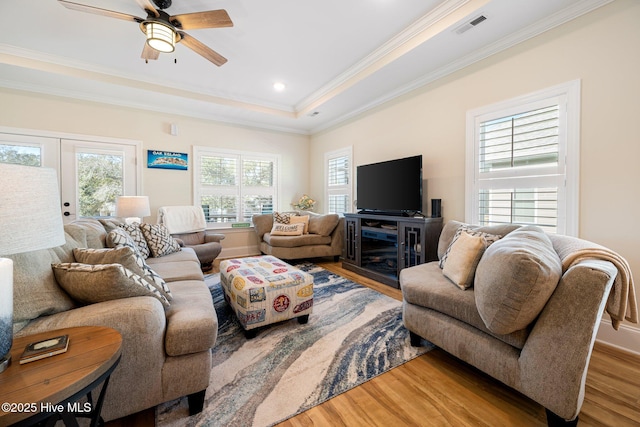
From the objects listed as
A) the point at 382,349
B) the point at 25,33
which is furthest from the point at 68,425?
the point at 25,33

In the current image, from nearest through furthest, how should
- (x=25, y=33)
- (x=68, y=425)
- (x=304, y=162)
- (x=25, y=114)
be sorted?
1. (x=68, y=425)
2. (x=25, y=33)
3. (x=25, y=114)
4. (x=304, y=162)

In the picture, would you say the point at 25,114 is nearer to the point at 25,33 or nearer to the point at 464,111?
the point at 25,33

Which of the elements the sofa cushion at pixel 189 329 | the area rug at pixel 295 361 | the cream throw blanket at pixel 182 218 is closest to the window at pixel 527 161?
the area rug at pixel 295 361

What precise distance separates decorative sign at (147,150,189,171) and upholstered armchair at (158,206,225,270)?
2.49 feet

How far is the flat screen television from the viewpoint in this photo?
10.3 ft

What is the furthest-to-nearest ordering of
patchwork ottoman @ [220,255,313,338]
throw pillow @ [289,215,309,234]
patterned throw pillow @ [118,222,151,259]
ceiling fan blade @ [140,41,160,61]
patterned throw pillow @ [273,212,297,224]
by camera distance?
1. patterned throw pillow @ [273,212,297,224]
2. throw pillow @ [289,215,309,234]
3. patterned throw pillow @ [118,222,151,259]
4. ceiling fan blade @ [140,41,160,61]
5. patchwork ottoman @ [220,255,313,338]

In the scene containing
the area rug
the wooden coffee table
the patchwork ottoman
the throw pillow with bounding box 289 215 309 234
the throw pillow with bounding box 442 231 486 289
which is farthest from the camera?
the throw pillow with bounding box 289 215 309 234

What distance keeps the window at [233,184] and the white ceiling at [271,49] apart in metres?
A: 0.94

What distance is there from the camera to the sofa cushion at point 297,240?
424cm

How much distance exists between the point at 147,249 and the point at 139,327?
6.55ft

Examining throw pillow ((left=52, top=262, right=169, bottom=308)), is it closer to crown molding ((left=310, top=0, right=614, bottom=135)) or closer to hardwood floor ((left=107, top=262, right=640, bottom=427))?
hardwood floor ((left=107, top=262, right=640, bottom=427))

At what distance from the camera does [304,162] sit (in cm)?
581

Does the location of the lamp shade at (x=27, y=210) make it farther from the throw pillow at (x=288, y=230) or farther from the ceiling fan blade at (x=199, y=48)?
the throw pillow at (x=288, y=230)

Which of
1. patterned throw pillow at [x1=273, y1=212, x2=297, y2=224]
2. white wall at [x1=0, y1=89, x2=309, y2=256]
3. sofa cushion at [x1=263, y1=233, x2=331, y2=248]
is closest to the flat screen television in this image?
sofa cushion at [x1=263, y1=233, x2=331, y2=248]
